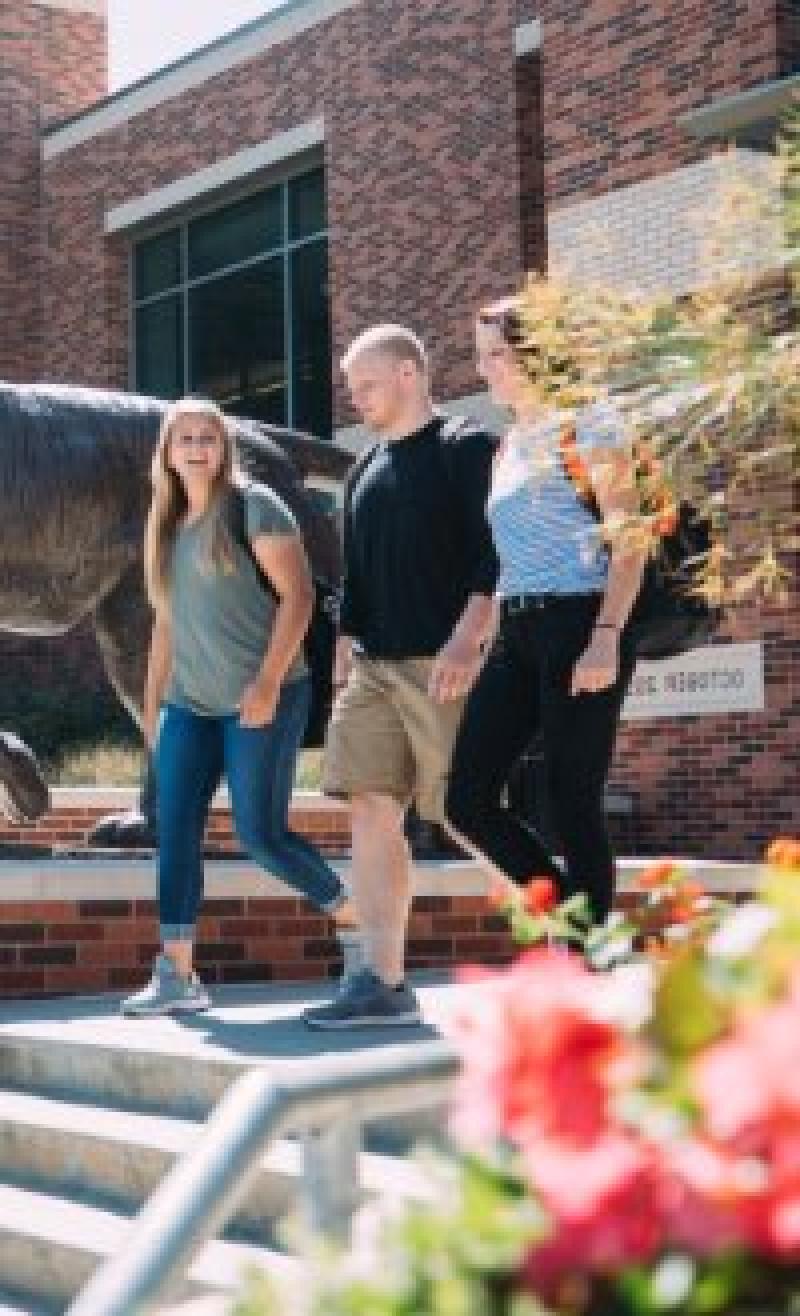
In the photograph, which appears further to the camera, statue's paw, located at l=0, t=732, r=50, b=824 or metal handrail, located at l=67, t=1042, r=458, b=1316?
statue's paw, located at l=0, t=732, r=50, b=824

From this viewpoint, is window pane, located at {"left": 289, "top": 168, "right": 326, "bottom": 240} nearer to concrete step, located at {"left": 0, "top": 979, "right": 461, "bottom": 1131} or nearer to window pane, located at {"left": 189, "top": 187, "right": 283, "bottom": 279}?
window pane, located at {"left": 189, "top": 187, "right": 283, "bottom": 279}

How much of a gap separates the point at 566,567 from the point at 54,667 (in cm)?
1465

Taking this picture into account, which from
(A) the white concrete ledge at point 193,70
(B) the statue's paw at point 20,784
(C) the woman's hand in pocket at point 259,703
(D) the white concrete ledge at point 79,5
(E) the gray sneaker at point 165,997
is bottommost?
(E) the gray sneaker at point 165,997

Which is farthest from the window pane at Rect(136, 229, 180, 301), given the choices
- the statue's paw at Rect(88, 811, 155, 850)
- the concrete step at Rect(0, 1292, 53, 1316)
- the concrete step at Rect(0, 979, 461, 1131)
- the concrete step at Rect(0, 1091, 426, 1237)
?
the concrete step at Rect(0, 1292, 53, 1316)

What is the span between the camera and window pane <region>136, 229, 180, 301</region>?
68.4 feet

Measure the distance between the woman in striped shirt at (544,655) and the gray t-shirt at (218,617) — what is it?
2.59 feet

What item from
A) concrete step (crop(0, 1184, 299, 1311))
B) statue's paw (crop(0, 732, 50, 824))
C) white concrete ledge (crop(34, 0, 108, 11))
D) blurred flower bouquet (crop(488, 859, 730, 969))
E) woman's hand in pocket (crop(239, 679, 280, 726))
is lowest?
concrete step (crop(0, 1184, 299, 1311))

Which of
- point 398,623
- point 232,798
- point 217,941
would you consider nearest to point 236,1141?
point 398,623

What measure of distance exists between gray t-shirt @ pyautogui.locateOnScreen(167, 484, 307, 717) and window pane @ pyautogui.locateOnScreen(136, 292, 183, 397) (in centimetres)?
1533

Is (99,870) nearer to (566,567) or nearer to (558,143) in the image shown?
(566,567)

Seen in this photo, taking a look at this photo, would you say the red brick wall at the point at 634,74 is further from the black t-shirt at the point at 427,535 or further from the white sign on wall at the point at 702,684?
the black t-shirt at the point at 427,535

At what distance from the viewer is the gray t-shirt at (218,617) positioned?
551 cm

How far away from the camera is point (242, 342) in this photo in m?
20.0

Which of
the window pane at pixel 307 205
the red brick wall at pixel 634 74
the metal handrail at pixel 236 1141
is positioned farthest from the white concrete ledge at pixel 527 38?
the metal handrail at pixel 236 1141
